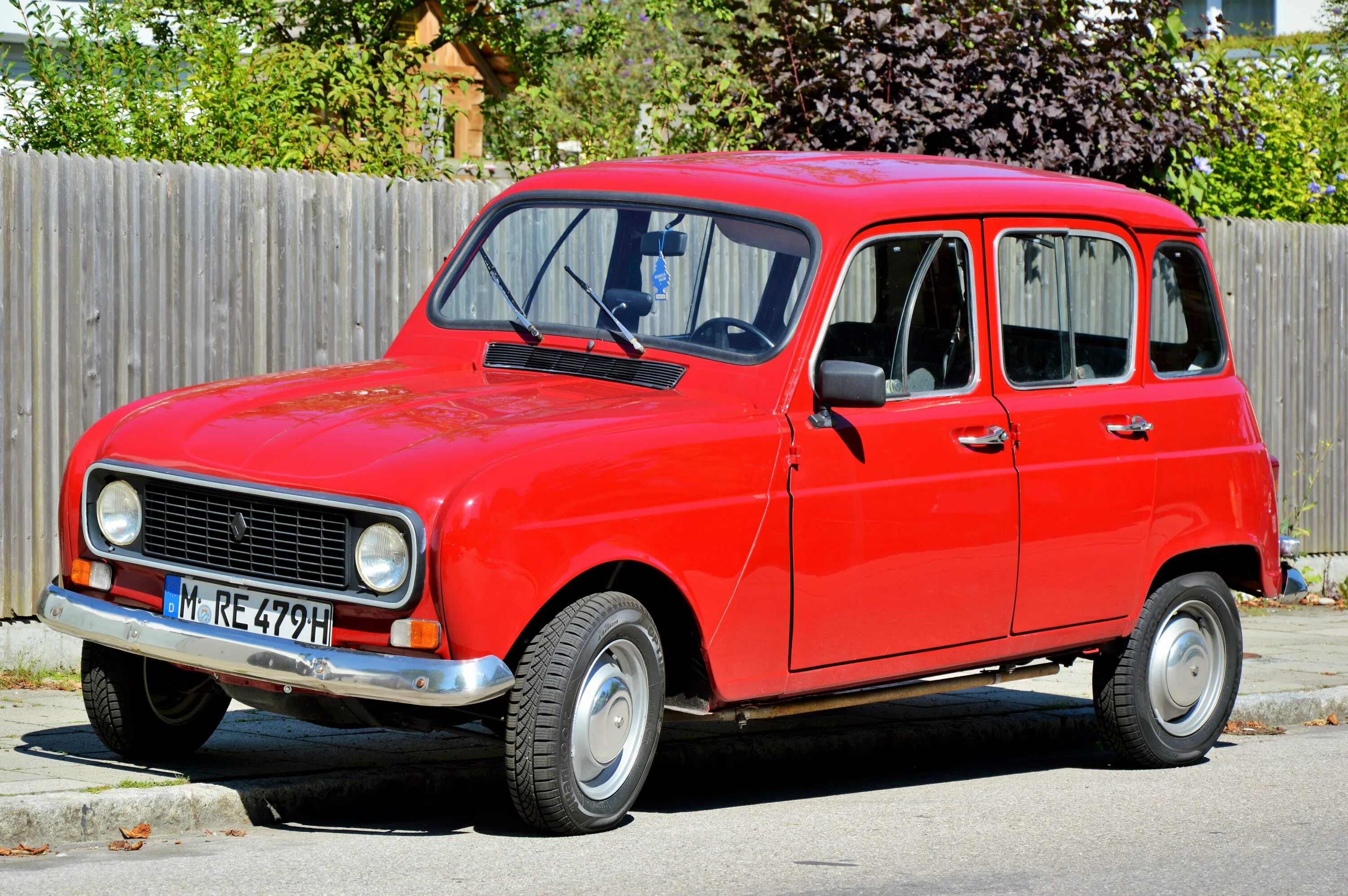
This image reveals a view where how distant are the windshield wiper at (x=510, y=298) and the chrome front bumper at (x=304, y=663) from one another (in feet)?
5.94

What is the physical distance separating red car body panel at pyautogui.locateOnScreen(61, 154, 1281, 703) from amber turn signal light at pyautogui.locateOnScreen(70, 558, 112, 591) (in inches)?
1.9

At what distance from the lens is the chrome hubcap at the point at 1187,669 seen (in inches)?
320

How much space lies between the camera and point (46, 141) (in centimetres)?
1139

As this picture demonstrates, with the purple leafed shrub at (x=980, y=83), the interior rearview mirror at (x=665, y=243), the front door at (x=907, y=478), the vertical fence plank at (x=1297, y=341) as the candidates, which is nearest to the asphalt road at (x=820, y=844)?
the front door at (x=907, y=478)

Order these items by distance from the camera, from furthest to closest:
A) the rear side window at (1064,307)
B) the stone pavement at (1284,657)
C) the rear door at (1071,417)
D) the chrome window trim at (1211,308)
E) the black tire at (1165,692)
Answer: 1. the stone pavement at (1284,657)
2. the chrome window trim at (1211,308)
3. the black tire at (1165,692)
4. the rear side window at (1064,307)
5. the rear door at (1071,417)

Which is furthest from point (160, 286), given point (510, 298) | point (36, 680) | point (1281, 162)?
point (1281, 162)

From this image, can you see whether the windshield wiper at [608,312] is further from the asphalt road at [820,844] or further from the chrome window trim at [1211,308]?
the chrome window trim at [1211,308]

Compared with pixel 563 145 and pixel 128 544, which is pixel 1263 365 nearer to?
pixel 563 145

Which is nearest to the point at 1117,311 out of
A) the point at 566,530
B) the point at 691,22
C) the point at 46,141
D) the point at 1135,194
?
the point at 1135,194

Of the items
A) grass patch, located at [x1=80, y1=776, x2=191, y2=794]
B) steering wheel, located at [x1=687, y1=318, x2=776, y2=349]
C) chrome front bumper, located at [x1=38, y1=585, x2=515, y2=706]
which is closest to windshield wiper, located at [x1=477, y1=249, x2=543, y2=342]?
steering wheel, located at [x1=687, y1=318, x2=776, y2=349]

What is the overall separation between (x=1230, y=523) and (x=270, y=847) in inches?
166

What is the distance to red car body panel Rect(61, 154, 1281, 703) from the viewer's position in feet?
19.0

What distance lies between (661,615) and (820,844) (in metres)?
0.90

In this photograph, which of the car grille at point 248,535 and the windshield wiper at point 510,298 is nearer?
the car grille at point 248,535
